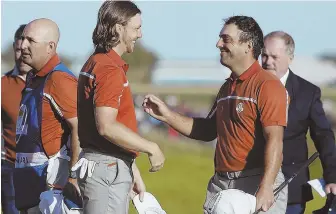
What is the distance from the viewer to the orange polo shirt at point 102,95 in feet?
18.8

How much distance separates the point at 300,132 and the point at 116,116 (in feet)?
6.93

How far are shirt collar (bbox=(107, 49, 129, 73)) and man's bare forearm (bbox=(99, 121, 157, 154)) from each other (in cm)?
43

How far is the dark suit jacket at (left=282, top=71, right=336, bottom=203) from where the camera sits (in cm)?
734

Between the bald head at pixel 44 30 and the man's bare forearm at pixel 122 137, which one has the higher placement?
the bald head at pixel 44 30

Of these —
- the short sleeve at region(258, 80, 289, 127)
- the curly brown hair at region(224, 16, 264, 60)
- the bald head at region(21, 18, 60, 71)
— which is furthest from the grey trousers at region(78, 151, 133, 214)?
the bald head at region(21, 18, 60, 71)

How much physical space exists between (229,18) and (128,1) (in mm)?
752

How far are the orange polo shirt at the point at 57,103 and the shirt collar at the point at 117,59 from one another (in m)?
0.82

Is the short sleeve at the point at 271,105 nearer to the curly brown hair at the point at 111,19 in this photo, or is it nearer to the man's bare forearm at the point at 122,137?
the man's bare forearm at the point at 122,137

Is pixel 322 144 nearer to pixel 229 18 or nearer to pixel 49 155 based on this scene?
pixel 229 18

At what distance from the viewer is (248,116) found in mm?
6066

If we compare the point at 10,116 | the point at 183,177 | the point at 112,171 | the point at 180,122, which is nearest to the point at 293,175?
the point at 180,122

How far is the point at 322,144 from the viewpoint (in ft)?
24.1

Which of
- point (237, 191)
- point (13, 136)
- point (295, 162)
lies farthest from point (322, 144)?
point (13, 136)

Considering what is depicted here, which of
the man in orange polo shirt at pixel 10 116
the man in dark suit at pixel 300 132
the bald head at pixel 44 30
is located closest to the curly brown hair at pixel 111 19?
the bald head at pixel 44 30
